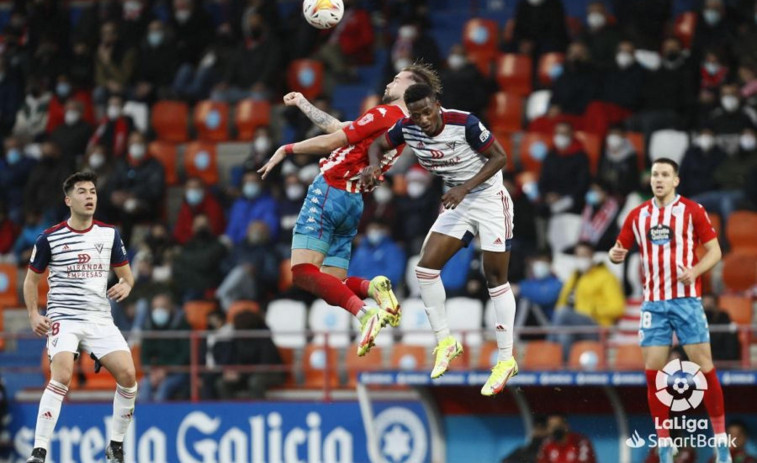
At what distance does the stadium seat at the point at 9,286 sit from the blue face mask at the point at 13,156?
2.10 meters

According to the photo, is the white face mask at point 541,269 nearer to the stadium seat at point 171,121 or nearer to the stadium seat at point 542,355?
the stadium seat at point 542,355

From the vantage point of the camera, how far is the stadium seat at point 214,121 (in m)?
21.7

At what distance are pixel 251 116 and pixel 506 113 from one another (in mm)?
4024

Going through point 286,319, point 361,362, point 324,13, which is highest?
point 324,13

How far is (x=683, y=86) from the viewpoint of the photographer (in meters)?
18.1

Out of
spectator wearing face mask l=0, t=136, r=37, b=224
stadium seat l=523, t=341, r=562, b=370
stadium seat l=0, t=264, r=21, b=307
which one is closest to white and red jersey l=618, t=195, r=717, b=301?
stadium seat l=523, t=341, r=562, b=370

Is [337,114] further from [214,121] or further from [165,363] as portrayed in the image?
[165,363]

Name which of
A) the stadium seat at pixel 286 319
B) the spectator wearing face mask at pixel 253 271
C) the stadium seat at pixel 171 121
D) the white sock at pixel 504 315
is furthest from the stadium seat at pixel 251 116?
the white sock at pixel 504 315

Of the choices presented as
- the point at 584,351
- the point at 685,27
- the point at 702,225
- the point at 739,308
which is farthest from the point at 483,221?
the point at 685,27

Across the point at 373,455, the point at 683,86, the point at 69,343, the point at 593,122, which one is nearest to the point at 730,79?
the point at 683,86

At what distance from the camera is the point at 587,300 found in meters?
16.0

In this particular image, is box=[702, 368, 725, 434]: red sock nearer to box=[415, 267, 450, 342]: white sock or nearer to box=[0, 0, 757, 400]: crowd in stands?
box=[415, 267, 450, 342]: white sock

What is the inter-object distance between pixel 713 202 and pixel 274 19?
8.31 m

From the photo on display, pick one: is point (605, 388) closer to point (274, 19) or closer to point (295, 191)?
point (295, 191)
